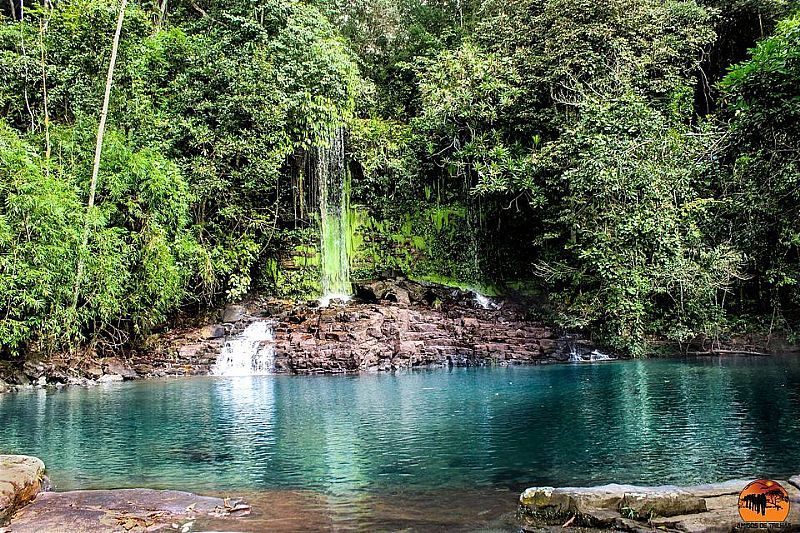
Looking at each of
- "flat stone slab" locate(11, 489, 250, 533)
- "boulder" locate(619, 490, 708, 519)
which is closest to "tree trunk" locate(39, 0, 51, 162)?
"flat stone slab" locate(11, 489, 250, 533)

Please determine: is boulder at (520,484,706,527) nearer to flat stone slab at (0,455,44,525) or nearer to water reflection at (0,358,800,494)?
water reflection at (0,358,800,494)

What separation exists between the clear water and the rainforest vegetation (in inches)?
154

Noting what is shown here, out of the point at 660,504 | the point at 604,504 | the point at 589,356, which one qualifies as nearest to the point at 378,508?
the point at 604,504

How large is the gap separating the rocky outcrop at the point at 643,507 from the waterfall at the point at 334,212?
17.7 metres

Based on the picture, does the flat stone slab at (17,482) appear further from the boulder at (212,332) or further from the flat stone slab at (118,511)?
the boulder at (212,332)

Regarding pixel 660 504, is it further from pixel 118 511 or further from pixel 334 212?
pixel 334 212

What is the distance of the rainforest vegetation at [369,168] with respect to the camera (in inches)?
634

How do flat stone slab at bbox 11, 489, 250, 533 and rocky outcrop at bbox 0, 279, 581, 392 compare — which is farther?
rocky outcrop at bbox 0, 279, 581, 392

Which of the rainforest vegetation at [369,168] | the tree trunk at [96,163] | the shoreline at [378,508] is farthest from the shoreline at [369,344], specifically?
the shoreline at [378,508]

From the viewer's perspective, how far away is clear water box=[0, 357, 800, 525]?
6.23 metres

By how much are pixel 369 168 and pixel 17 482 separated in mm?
18435

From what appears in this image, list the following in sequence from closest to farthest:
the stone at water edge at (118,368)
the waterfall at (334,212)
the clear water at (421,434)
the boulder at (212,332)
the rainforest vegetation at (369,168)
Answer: the clear water at (421,434) → the rainforest vegetation at (369,168) → the stone at water edge at (118,368) → the boulder at (212,332) → the waterfall at (334,212)

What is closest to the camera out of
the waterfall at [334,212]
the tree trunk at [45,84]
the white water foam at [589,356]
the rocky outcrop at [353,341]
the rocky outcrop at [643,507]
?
the rocky outcrop at [643,507]

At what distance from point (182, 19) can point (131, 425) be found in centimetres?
1974
